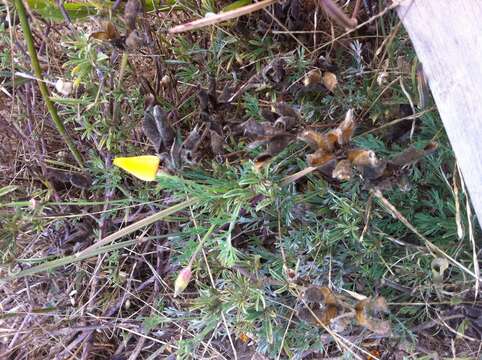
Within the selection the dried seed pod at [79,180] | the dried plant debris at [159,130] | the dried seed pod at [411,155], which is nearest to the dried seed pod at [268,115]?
the dried plant debris at [159,130]

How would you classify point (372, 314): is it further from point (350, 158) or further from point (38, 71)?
point (38, 71)

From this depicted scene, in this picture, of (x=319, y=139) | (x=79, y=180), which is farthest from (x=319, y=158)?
(x=79, y=180)

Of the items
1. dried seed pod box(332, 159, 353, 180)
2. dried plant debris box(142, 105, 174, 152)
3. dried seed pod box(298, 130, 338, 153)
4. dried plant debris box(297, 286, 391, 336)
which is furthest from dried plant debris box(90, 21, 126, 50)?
dried plant debris box(297, 286, 391, 336)

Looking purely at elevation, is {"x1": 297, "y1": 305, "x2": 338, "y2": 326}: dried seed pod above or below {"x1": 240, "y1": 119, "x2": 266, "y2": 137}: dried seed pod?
below

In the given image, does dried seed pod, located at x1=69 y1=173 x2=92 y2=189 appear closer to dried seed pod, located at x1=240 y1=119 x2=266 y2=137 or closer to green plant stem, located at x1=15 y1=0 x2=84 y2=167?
green plant stem, located at x1=15 y1=0 x2=84 y2=167

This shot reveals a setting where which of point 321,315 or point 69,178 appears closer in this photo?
point 321,315

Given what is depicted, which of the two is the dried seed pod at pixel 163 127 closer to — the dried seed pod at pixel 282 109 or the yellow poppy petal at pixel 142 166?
the yellow poppy petal at pixel 142 166

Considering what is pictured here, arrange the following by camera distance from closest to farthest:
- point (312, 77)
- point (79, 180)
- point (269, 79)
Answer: point (312, 77) → point (269, 79) → point (79, 180)

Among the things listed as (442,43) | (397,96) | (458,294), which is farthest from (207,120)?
(458,294)

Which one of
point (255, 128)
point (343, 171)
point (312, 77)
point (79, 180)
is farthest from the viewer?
point (79, 180)
